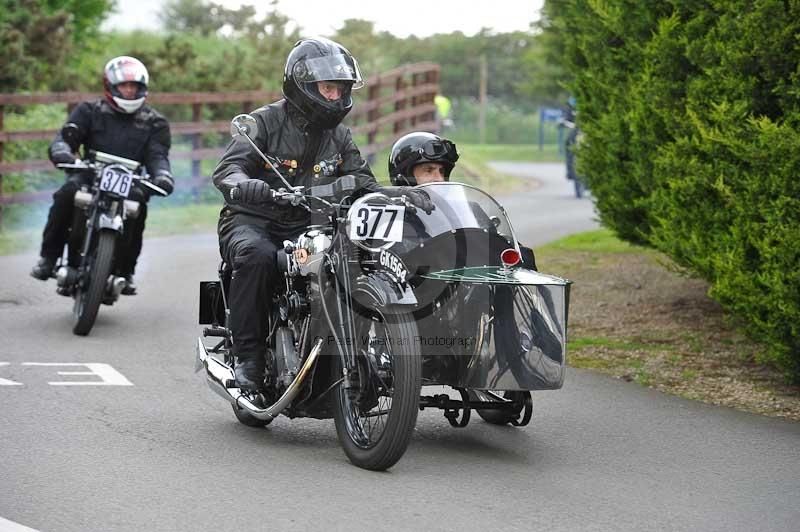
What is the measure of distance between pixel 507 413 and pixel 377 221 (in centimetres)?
157

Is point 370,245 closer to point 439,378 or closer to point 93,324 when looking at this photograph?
point 439,378

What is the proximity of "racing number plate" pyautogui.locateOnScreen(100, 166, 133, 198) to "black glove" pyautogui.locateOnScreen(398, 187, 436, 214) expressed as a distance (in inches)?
170

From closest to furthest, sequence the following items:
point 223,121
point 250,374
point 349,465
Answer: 1. point 349,465
2. point 250,374
3. point 223,121

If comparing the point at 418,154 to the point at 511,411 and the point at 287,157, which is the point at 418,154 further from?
the point at 511,411

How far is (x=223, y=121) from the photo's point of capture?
23469 mm

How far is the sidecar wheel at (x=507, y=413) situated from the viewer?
698 centimetres

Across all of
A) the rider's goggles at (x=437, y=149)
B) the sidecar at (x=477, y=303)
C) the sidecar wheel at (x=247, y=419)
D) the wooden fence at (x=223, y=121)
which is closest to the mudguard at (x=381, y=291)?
the sidecar at (x=477, y=303)

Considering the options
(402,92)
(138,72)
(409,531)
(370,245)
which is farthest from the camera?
(402,92)


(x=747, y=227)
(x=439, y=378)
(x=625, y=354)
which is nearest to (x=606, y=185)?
(x=625, y=354)

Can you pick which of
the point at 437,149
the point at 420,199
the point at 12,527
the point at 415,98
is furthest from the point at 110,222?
the point at 415,98

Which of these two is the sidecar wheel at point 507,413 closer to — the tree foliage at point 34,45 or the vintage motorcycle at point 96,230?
the vintage motorcycle at point 96,230

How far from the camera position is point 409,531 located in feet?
18.0

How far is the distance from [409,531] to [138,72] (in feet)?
21.6

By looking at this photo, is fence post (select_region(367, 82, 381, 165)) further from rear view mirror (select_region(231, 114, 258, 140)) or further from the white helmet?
rear view mirror (select_region(231, 114, 258, 140))
